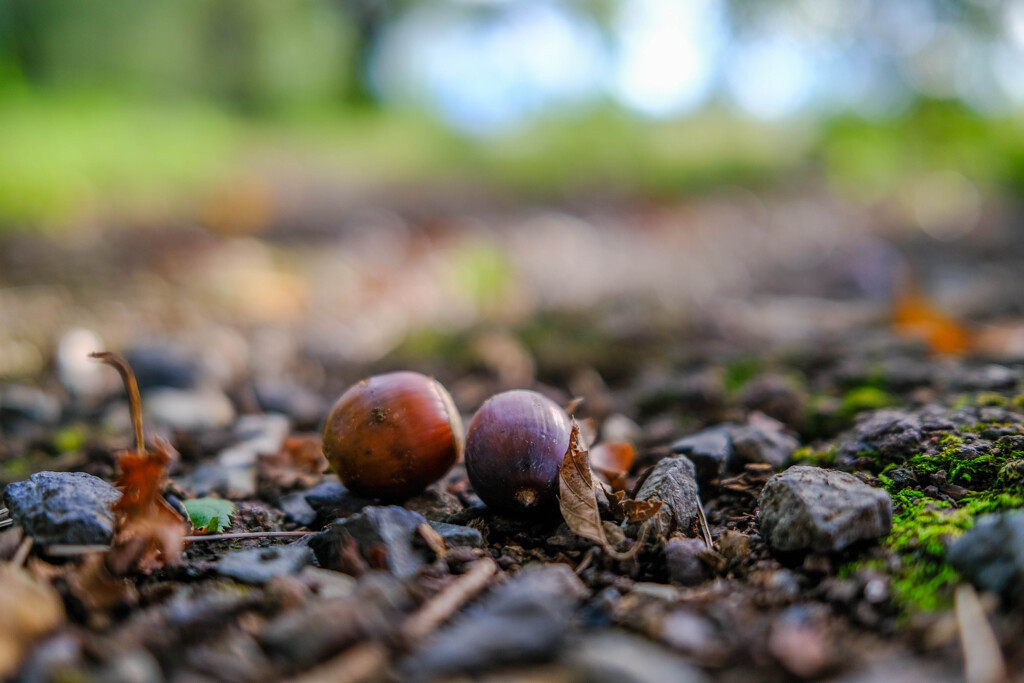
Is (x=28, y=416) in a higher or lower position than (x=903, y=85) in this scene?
lower

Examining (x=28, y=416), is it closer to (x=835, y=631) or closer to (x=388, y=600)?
(x=388, y=600)

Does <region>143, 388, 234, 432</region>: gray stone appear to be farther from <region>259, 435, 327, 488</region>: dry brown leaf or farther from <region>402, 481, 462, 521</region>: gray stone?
<region>402, 481, 462, 521</region>: gray stone

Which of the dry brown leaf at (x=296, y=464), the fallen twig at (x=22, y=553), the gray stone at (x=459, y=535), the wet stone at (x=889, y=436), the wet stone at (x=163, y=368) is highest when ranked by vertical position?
the wet stone at (x=889, y=436)

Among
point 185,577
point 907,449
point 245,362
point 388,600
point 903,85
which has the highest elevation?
point 903,85

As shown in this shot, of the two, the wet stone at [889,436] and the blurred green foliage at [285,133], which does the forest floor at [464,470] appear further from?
the blurred green foliage at [285,133]

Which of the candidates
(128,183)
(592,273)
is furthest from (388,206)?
(592,273)

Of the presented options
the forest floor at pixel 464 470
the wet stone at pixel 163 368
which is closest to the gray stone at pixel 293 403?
the forest floor at pixel 464 470
